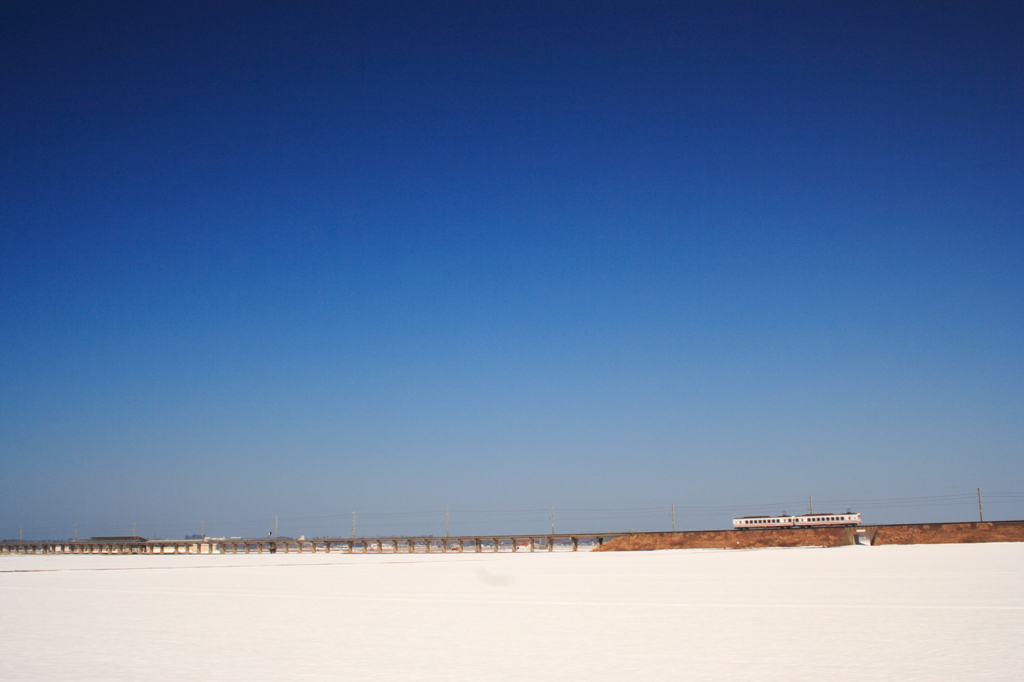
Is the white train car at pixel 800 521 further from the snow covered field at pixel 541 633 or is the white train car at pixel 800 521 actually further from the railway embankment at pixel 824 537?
the snow covered field at pixel 541 633

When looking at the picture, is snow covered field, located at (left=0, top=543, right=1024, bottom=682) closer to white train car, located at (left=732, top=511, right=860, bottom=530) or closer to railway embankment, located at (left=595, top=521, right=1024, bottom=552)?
railway embankment, located at (left=595, top=521, right=1024, bottom=552)

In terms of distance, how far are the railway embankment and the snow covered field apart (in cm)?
3447

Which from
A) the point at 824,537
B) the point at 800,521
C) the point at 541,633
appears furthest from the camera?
the point at 800,521

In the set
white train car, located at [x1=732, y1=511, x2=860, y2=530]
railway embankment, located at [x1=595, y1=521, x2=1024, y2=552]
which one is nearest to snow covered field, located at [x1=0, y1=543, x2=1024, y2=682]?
railway embankment, located at [x1=595, y1=521, x2=1024, y2=552]

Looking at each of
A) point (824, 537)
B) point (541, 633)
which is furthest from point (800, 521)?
point (541, 633)

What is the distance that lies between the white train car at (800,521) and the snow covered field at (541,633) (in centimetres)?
4817

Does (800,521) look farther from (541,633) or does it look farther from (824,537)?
(541,633)

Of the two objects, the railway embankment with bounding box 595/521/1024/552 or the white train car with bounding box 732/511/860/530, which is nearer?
the railway embankment with bounding box 595/521/1024/552

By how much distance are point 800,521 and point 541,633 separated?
6308 cm

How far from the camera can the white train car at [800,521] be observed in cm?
6406

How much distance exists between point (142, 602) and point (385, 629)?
8.27m

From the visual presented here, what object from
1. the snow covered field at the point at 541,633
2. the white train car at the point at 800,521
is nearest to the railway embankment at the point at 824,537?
the white train car at the point at 800,521

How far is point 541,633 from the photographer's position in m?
10.5

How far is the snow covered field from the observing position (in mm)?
7660
